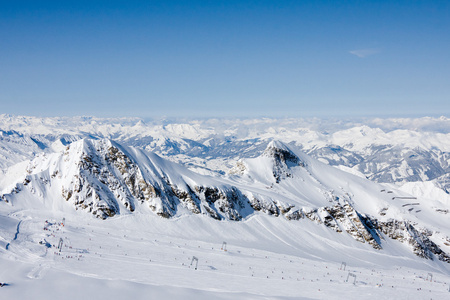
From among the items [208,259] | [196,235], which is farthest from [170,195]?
[208,259]

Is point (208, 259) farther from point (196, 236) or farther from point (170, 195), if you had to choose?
point (170, 195)

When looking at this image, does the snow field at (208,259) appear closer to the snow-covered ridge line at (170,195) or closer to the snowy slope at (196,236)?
the snowy slope at (196,236)

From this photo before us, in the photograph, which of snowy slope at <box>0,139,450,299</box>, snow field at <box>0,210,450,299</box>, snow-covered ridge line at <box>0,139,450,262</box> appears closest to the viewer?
snow field at <box>0,210,450,299</box>

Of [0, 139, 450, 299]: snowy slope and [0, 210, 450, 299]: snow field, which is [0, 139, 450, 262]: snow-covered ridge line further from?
[0, 210, 450, 299]: snow field

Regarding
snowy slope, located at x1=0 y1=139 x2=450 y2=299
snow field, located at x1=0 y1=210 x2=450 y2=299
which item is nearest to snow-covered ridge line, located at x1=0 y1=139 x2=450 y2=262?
snowy slope, located at x1=0 y1=139 x2=450 y2=299

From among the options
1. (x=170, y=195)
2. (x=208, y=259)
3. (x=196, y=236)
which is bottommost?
(x=196, y=236)

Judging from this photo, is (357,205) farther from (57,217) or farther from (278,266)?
(57,217)

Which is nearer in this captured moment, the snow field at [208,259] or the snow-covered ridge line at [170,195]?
the snow field at [208,259]

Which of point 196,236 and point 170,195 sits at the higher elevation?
point 170,195

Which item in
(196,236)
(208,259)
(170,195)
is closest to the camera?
(208,259)

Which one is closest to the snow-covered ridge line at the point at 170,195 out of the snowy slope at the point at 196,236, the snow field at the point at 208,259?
the snowy slope at the point at 196,236

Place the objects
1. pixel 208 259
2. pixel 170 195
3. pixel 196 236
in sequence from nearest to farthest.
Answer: pixel 208 259
pixel 196 236
pixel 170 195
